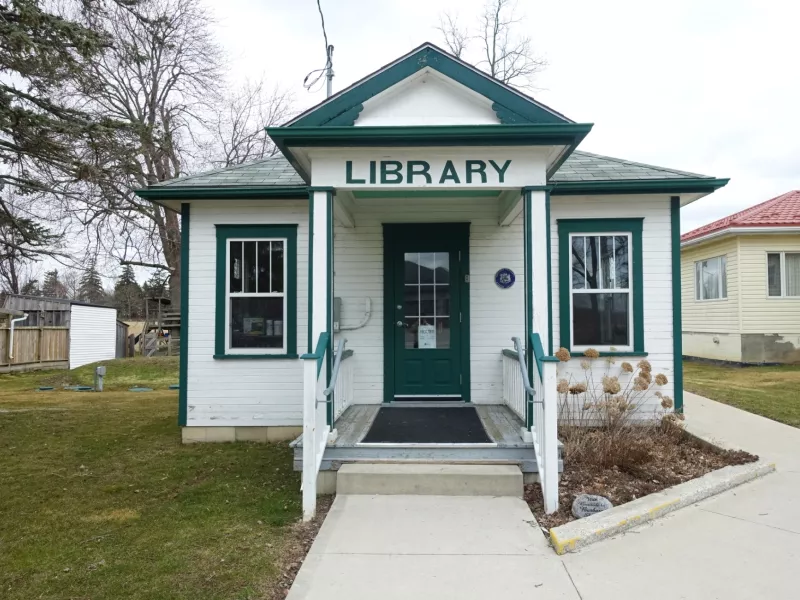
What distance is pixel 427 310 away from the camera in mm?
6832

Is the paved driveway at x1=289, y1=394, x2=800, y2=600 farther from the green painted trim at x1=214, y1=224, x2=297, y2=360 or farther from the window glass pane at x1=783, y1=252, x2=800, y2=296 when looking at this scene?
the window glass pane at x1=783, y1=252, x2=800, y2=296

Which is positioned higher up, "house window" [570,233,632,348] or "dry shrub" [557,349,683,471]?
"house window" [570,233,632,348]

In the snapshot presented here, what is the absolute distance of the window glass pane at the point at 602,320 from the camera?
6.53 m

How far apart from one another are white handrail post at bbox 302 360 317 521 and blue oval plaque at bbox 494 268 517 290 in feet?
10.5

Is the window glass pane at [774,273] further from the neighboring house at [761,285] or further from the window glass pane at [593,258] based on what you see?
the window glass pane at [593,258]

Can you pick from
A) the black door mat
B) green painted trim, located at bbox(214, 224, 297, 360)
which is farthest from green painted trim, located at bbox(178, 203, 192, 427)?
the black door mat

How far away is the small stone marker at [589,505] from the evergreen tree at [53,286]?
183ft

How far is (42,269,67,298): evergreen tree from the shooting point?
162 ft

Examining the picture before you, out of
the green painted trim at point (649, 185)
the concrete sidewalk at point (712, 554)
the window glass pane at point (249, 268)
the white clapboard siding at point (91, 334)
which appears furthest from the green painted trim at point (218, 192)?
the white clapboard siding at point (91, 334)

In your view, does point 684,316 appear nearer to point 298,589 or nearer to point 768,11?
point 768,11

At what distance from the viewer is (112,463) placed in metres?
5.76

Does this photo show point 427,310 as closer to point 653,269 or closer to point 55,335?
point 653,269

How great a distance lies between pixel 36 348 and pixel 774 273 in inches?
856

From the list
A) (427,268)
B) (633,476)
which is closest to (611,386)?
(633,476)
